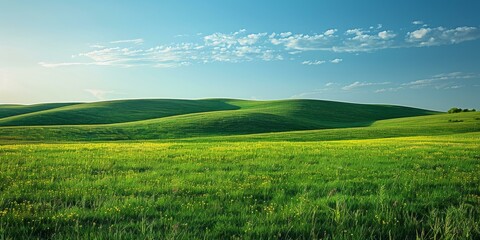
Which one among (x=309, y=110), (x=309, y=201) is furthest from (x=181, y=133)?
(x=309, y=110)

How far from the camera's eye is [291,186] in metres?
11.0

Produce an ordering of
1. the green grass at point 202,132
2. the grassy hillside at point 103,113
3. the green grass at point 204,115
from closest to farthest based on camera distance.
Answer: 1. the green grass at point 202,132
2. the green grass at point 204,115
3. the grassy hillside at point 103,113

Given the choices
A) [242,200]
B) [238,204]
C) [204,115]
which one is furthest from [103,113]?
[238,204]

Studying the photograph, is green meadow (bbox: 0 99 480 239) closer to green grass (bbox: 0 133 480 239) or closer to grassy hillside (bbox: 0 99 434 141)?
green grass (bbox: 0 133 480 239)

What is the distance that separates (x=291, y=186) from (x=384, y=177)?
13.2 ft

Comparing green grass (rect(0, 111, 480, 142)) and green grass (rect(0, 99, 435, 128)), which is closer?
green grass (rect(0, 111, 480, 142))

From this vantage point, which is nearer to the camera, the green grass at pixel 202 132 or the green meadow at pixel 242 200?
the green meadow at pixel 242 200

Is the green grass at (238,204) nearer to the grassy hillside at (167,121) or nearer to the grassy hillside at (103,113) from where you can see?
the grassy hillside at (167,121)

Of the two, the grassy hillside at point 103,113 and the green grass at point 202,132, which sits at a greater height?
the grassy hillside at point 103,113

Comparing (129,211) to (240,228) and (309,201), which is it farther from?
(309,201)

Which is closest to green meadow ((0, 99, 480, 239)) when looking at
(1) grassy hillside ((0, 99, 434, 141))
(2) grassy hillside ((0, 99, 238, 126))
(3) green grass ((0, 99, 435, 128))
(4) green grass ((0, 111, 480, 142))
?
(4) green grass ((0, 111, 480, 142))

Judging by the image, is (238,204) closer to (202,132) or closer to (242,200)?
(242,200)

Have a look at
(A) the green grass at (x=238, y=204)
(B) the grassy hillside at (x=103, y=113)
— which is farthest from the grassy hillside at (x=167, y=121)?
(A) the green grass at (x=238, y=204)

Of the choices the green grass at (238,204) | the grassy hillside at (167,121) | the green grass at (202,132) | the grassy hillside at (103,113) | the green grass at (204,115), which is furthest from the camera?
the grassy hillside at (103,113)
